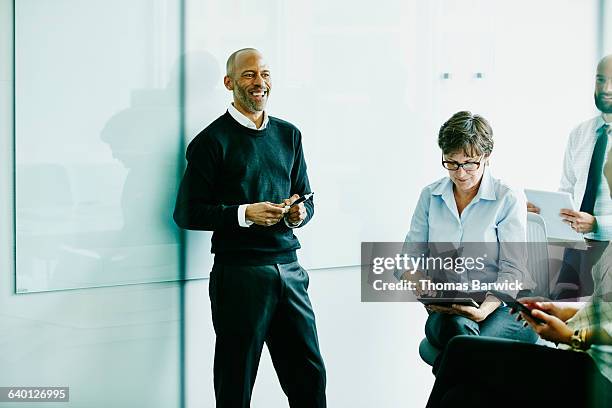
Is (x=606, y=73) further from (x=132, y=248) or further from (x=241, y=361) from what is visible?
(x=132, y=248)

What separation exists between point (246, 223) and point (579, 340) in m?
1.31

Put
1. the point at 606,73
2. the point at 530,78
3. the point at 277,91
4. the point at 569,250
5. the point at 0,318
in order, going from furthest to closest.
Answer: the point at 530,78 < the point at 569,250 < the point at 277,91 < the point at 606,73 < the point at 0,318

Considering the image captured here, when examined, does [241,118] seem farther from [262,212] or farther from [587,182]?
[587,182]

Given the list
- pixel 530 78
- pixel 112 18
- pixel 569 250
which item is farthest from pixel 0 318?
pixel 530 78

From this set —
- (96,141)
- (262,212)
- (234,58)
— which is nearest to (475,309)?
(262,212)

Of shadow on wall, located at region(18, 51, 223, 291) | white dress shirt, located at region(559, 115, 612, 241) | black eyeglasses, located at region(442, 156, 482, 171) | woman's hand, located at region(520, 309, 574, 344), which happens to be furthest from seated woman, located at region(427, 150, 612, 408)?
shadow on wall, located at region(18, 51, 223, 291)

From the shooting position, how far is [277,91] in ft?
10.8

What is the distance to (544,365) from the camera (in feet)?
6.53

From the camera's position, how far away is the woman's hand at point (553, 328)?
6.82 ft

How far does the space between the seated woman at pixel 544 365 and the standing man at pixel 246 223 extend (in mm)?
926

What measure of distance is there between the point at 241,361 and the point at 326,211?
93cm

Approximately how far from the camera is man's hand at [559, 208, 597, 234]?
3.21 m

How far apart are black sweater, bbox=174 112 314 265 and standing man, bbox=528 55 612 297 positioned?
1273mm

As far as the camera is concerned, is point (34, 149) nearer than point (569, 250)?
Yes
